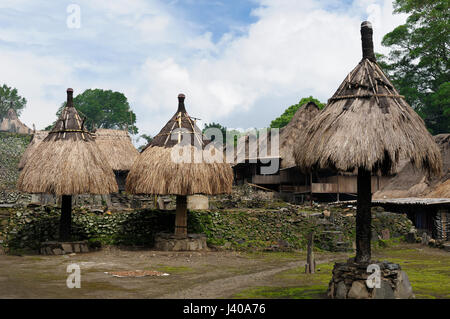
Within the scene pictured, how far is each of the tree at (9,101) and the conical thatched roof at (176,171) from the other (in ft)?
167

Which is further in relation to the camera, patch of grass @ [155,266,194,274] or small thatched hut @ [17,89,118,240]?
small thatched hut @ [17,89,118,240]

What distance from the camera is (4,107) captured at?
60219 millimetres

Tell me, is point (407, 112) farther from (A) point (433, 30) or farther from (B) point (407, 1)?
(B) point (407, 1)

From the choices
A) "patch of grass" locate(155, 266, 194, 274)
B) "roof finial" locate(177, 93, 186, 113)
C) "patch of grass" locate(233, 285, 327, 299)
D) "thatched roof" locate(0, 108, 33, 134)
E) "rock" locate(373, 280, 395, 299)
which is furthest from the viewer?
"thatched roof" locate(0, 108, 33, 134)

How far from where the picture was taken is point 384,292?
25.4ft

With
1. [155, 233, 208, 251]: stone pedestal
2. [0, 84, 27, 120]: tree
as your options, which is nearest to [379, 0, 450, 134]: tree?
[155, 233, 208, 251]: stone pedestal

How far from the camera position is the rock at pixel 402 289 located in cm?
779

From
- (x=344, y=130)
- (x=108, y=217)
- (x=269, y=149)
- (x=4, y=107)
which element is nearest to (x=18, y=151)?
(x=4, y=107)

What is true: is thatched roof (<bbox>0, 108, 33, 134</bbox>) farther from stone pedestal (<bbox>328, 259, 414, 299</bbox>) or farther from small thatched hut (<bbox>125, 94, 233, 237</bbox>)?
stone pedestal (<bbox>328, 259, 414, 299</bbox>)

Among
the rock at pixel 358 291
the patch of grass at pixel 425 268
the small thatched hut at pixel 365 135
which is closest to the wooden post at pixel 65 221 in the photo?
the small thatched hut at pixel 365 135

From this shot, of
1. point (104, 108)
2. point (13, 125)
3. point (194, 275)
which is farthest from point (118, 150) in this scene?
point (104, 108)

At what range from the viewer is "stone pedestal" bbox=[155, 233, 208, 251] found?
49.7 feet

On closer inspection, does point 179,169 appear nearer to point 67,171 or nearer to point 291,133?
point 67,171

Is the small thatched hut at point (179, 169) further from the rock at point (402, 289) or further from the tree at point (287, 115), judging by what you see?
the tree at point (287, 115)
